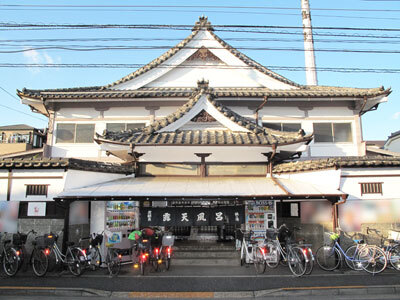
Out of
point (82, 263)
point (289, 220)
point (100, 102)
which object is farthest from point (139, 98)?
point (289, 220)

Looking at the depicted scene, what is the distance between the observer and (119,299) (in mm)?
7035

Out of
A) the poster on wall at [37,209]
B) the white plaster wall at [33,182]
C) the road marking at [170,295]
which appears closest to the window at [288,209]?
the road marking at [170,295]

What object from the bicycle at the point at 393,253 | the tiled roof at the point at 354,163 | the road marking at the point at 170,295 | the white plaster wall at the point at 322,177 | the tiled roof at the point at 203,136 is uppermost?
the tiled roof at the point at 203,136

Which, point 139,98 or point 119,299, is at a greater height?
point 139,98

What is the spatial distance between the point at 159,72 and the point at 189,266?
9.63m

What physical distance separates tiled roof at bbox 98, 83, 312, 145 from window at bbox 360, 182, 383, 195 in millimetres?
2382

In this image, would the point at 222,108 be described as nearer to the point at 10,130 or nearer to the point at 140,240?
the point at 140,240

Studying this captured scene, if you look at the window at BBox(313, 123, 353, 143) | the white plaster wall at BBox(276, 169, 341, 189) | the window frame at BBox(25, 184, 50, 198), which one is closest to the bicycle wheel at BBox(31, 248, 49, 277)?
the window frame at BBox(25, 184, 50, 198)

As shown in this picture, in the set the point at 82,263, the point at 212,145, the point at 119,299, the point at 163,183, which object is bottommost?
the point at 119,299

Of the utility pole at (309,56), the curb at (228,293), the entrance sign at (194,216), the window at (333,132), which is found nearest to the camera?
the curb at (228,293)

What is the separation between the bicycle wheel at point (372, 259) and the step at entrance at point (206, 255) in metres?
4.05

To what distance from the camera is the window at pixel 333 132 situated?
13.1 metres

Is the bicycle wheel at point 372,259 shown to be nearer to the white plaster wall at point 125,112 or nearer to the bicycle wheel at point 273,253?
the bicycle wheel at point 273,253

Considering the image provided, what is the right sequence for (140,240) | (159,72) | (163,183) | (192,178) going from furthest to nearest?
1. (159,72)
2. (192,178)
3. (163,183)
4. (140,240)
